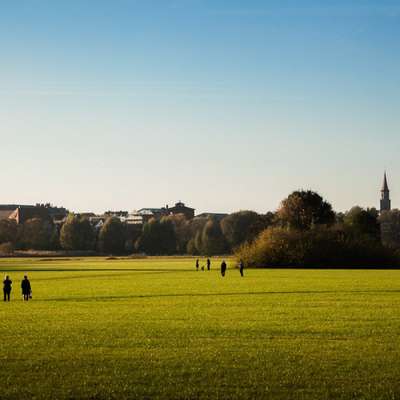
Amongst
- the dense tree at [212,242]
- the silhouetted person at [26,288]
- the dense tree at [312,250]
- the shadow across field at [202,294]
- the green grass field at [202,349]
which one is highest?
the dense tree at [212,242]

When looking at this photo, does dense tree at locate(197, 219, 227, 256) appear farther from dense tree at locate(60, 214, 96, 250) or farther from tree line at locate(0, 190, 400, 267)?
dense tree at locate(60, 214, 96, 250)

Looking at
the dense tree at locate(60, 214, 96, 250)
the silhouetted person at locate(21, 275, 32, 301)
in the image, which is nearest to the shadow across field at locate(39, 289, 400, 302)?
the silhouetted person at locate(21, 275, 32, 301)

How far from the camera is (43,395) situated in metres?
15.9

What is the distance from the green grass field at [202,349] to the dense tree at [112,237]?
147274mm

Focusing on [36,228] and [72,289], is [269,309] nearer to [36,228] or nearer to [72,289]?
[72,289]

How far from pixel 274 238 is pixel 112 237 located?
9274 cm

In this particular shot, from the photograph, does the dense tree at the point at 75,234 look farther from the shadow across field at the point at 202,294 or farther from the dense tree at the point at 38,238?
the shadow across field at the point at 202,294

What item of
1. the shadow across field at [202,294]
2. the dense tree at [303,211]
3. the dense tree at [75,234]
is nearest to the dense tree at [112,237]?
the dense tree at [75,234]

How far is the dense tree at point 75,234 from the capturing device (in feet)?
617

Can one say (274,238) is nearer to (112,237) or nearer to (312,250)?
(312,250)

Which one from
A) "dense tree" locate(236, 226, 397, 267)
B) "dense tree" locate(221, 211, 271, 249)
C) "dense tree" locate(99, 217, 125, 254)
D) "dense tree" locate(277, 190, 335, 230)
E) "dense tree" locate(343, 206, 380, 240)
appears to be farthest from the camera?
"dense tree" locate(221, 211, 271, 249)

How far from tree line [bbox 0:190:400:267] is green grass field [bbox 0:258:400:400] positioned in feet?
197

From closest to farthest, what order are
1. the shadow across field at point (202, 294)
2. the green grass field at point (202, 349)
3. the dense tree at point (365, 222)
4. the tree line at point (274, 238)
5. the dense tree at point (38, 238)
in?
1. the green grass field at point (202, 349)
2. the shadow across field at point (202, 294)
3. the tree line at point (274, 238)
4. the dense tree at point (365, 222)
5. the dense tree at point (38, 238)

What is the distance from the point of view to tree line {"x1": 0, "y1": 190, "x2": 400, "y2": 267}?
101m
